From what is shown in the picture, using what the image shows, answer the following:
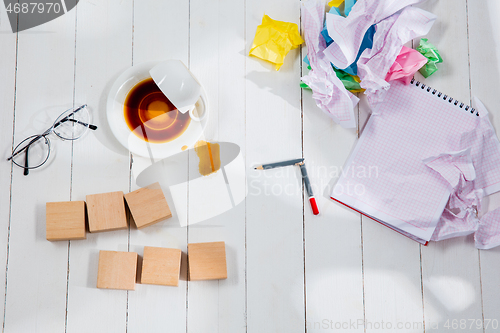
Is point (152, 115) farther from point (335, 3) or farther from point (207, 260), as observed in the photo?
point (335, 3)

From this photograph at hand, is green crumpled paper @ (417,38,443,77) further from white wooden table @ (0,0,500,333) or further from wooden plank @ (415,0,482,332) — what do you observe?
wooden plank @ (415,0,482,332)

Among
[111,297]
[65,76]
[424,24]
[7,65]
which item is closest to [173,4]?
[65,76]

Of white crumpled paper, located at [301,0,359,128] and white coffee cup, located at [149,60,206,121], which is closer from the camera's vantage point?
white coffee cup, located at [149,60,206,121]

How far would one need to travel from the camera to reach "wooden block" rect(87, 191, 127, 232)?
0.80m

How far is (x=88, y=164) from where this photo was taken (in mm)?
845

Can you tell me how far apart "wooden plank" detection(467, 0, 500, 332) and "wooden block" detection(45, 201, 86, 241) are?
0.90 m

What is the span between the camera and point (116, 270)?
0.80 metres

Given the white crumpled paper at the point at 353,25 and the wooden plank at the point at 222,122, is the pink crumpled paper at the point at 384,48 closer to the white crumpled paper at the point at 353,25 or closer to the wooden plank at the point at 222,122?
the white crumpled paper at the point at 353,25

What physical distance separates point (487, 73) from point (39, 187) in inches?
42.3

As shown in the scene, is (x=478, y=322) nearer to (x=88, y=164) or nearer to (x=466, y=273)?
(x=466, y=273)

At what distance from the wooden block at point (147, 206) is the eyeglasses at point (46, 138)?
0.19m

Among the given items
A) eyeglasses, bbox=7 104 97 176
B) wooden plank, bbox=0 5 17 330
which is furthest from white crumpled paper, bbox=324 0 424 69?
wooden plank, bbox=0 5 17 330

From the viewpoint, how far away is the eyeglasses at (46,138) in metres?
0.84

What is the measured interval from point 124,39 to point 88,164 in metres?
0.30
